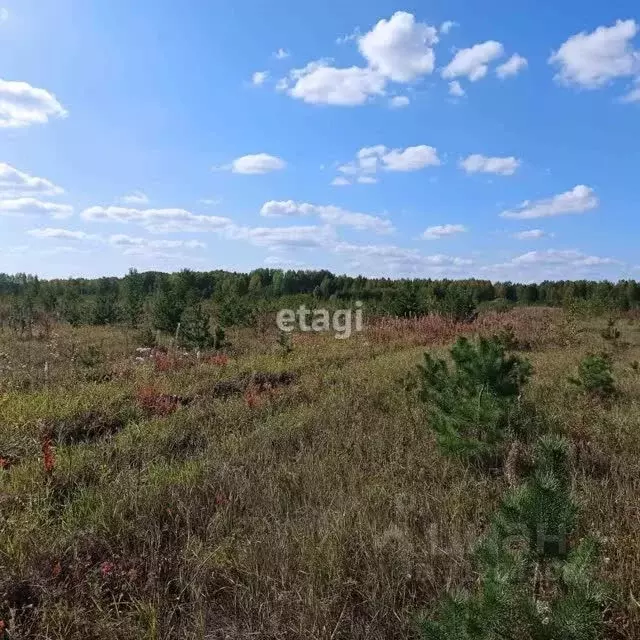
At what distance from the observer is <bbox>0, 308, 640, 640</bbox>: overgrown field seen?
2254mm

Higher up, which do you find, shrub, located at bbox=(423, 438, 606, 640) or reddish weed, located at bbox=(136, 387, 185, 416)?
shrub, located at bbox=(423, 438, 606, 640)

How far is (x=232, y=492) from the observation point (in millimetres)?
3387

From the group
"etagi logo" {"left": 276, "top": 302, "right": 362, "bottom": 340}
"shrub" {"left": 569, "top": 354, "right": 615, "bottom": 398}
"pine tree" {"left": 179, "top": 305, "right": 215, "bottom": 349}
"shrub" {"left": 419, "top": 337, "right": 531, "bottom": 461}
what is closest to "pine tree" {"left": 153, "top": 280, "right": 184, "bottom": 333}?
"pine tree" {"left": 179, "top": 305, "right": 215, "bottom": 349}

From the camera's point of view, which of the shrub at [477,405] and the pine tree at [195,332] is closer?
the shrub at [477,405]

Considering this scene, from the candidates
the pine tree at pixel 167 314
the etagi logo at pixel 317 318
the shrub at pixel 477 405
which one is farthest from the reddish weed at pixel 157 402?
the etagi logo at pixel 317 318

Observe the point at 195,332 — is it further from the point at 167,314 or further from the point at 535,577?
the point at 535,577

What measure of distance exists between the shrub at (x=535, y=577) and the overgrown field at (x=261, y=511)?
1.41ft

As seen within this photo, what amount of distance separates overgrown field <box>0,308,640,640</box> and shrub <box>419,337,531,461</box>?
203 mm

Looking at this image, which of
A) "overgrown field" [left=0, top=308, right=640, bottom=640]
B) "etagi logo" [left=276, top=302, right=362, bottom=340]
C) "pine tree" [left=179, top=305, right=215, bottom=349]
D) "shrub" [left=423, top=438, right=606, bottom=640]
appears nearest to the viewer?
"shrub" [left=423, top=438, right=606, bottom=640]

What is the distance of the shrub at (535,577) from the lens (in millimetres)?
1416

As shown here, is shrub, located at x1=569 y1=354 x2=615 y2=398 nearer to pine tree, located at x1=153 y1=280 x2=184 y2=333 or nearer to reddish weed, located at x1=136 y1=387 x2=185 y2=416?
reddish weed, located at x1=136 y1=387 x2=185 y2=416

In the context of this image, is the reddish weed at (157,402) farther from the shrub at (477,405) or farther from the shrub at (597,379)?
the shrub at (597,379)

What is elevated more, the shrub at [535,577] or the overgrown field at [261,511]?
the shrub at [535,577]

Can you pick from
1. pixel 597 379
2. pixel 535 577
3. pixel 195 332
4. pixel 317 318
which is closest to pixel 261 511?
pixel 535 577
